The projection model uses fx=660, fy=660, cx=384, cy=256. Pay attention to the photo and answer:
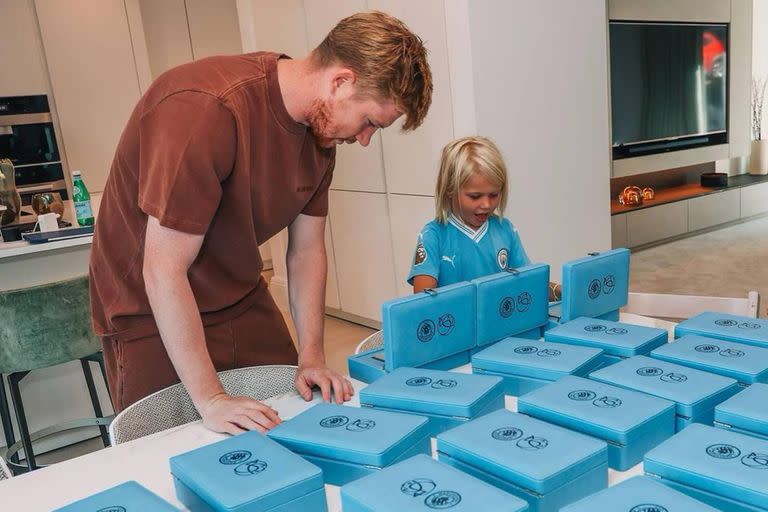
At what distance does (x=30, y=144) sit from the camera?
4309 millimetres

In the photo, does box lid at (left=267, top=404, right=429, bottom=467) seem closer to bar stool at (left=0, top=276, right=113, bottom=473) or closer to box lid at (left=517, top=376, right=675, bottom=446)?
box lid at (left=517, top=376, right=675, bottom=446)

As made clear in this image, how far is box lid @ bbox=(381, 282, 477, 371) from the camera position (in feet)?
3.92

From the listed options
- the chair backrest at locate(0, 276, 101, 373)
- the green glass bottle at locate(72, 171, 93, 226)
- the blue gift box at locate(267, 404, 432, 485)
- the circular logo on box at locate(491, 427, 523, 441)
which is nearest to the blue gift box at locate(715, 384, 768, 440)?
the circular logo on box at locate(491, 427, 523, 441)

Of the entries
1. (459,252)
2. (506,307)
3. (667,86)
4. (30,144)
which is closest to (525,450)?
(506,307)

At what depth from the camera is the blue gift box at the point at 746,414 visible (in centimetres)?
86

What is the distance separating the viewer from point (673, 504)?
0.70m

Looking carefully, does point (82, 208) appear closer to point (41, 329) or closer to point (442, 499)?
point (41, 329)

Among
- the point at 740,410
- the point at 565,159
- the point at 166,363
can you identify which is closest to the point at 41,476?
the point at 166,363

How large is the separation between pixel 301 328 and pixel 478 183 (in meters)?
0.72

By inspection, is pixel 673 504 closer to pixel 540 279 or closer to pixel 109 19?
pixel 540 279

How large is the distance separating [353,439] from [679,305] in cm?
121

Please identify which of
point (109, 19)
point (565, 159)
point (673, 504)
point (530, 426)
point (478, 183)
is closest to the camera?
point (673, 504)

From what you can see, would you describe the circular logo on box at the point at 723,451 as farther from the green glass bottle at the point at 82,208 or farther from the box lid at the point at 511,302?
the green glass bottle at the point at 82,208

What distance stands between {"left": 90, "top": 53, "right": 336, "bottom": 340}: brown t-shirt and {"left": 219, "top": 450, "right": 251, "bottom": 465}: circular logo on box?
400 mm
